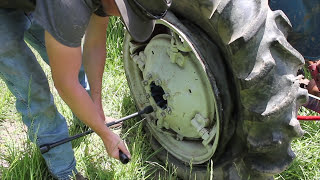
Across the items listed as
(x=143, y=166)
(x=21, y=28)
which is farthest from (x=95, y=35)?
(x=143, y=166)

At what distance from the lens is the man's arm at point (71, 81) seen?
1641mm

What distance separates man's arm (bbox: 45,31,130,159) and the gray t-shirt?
3cm

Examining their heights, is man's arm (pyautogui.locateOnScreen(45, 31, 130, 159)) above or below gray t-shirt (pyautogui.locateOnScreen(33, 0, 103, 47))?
below

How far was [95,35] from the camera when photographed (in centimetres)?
223

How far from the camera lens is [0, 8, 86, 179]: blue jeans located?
2.00 meters

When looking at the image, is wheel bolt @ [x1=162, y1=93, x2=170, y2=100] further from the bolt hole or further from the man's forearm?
the man's forearm

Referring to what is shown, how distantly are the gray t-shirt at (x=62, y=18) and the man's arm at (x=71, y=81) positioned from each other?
1.3 inches

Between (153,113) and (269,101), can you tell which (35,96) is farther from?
(269,101)

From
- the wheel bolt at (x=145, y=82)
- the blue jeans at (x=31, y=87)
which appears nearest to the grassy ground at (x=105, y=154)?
the blue jeans at (x=31, y=87)

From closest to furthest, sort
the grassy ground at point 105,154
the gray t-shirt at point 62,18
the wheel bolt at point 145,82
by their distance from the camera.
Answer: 1. the gray t-shirt at point 62,18
2. the grassy ground at point 105,154
3. the wheel bolt at point 145,82

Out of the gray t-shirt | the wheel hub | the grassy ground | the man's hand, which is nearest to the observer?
the gray t-shirt

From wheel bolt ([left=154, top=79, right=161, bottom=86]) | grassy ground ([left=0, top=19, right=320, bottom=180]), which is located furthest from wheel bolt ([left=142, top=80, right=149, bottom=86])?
grassy ground ([left=0, top=19, right=320, bottom=180])

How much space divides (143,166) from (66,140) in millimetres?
484

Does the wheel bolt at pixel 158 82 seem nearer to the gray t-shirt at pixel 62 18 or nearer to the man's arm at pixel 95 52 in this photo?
the man's arm at pixel 95 52
